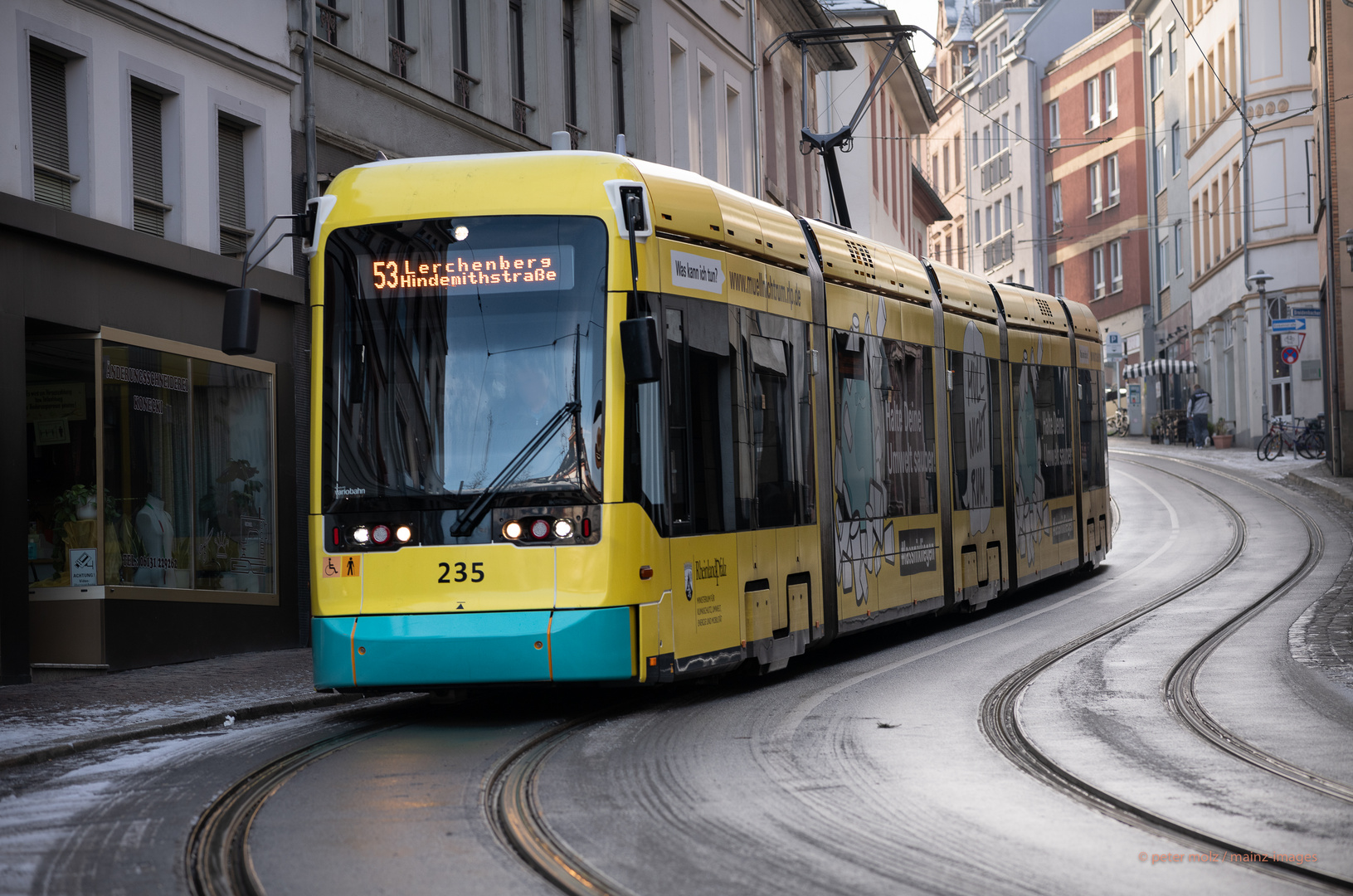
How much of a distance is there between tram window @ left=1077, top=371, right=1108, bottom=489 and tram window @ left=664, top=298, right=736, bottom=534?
1218 cm

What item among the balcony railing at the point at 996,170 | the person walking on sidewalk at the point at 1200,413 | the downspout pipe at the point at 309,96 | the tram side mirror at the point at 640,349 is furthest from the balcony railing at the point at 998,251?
the tram side mirror at the point at 640,349

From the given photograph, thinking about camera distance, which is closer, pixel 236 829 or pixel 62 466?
pixel 236 829

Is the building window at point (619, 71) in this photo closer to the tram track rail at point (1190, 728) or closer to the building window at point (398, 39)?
the building window at point (398, 39)

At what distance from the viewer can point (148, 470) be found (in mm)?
16438

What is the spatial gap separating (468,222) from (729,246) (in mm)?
1994

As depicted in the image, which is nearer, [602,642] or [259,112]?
[602,642]

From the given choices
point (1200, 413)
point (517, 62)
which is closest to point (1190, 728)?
point (517, 62)

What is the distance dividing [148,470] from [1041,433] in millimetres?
9959

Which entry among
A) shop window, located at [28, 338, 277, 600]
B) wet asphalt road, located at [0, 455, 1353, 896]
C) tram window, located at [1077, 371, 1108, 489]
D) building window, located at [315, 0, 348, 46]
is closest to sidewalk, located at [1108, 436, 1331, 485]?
tram window, located at [1077, 371, 1108, 489]

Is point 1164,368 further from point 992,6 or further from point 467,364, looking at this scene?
point 467,364

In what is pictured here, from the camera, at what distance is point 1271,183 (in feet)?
168

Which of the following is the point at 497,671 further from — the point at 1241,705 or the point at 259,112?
the point at 259,112

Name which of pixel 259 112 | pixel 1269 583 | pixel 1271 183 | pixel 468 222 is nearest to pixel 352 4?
pixel 259 112

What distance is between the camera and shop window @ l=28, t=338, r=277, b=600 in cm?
1548
